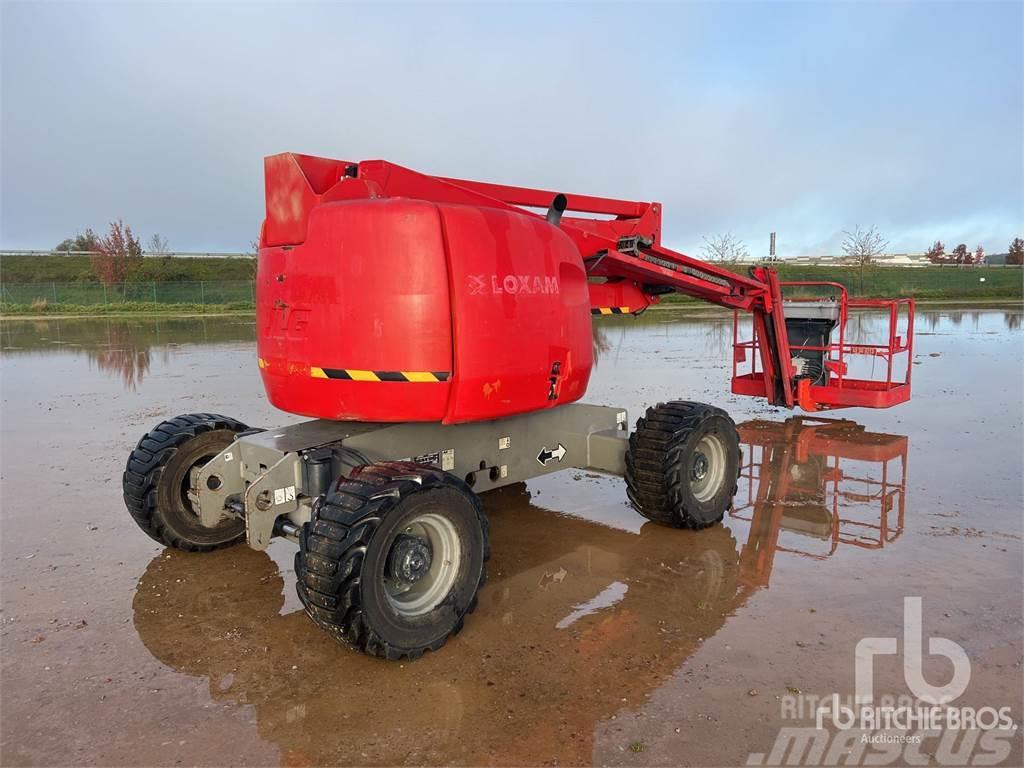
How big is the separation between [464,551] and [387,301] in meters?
1.51

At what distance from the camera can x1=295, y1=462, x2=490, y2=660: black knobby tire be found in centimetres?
366

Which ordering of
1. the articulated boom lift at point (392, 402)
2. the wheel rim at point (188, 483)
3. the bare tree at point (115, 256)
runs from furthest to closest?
the bare tree at point (115, 256), the wheel rim at point (188, 483), the articulated boom lift at point (392, 402)

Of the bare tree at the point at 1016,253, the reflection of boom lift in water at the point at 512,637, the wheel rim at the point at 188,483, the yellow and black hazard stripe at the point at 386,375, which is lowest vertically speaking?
the reflection of boom lift in water at the point at 512,637

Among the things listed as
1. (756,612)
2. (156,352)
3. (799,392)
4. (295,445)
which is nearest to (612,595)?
(756,612)

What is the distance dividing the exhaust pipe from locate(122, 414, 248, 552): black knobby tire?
2790 mm

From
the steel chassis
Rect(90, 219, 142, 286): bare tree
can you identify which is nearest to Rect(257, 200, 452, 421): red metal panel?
the steel chassis

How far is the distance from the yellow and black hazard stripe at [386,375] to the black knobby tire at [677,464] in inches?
82.2

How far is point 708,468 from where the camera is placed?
614cm

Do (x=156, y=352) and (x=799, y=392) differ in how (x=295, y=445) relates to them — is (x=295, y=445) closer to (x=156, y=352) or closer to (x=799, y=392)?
(x=799, y=392)

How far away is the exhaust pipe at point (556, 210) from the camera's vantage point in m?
5.41

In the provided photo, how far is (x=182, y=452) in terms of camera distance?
529 cm

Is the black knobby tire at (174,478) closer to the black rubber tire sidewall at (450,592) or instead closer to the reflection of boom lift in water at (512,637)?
the reflection of boom lift in water at (512,637)

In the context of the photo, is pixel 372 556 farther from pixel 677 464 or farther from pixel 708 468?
pixel 708 468

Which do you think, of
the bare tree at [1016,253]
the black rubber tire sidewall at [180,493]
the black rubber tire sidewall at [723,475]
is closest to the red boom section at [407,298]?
the black rubber tire sidewall at [180,493]
